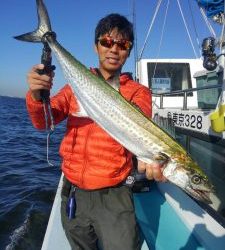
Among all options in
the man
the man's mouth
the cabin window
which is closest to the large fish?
the man

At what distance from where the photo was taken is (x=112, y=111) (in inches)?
110

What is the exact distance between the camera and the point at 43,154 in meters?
13.6

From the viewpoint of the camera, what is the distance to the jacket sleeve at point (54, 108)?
9.98 ft

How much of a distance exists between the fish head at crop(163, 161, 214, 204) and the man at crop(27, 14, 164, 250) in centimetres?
72

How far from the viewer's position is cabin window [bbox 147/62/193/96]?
387 inches

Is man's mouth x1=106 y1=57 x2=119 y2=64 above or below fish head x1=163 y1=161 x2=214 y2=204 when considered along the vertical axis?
above

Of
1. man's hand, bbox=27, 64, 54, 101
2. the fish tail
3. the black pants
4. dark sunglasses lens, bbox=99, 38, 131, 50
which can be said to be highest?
the fish tail

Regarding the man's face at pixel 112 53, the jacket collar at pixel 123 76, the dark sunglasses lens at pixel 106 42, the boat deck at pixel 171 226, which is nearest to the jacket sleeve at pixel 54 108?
the jacket collar at pixel 123 76

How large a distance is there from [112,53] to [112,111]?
805 mm

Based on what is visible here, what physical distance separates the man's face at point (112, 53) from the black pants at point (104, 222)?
119 centimetres

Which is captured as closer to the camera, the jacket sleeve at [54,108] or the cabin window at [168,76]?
the jacket sleeve at [54,108]

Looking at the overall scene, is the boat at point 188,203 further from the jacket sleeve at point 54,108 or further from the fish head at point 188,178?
the jacket sleeve at point 54,108

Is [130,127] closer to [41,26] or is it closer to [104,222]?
[104,222]

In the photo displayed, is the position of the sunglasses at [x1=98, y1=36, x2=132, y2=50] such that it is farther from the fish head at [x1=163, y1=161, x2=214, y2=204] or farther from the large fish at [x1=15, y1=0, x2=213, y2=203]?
the fish head at [x1=163, y1=161, x2=214, y2=204]
